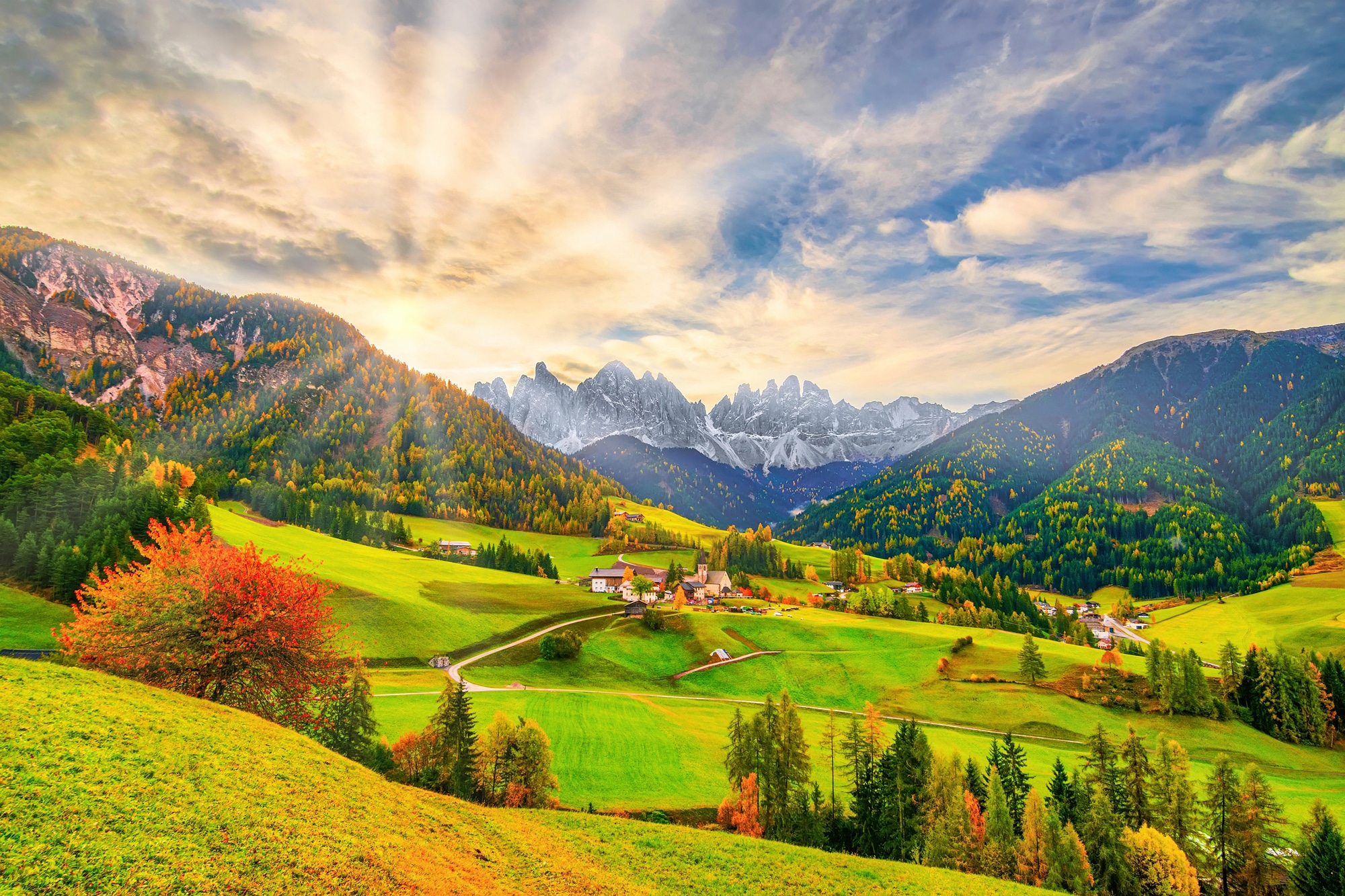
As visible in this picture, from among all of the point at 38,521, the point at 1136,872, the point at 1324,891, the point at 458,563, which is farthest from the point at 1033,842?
→ the point at 458,563

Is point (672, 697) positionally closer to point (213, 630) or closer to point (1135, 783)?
point (1135, 783)

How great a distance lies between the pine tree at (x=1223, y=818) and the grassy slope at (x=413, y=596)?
77931 mm

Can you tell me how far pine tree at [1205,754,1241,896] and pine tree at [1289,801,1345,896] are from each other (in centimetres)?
279

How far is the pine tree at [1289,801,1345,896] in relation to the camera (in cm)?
3297

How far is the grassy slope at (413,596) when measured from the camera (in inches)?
2908

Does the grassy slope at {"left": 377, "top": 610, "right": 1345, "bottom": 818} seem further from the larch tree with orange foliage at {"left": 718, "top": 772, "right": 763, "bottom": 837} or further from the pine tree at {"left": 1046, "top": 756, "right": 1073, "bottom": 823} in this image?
the pine tree at {"left": 1046, "top": 756, "right": 1073, "bottom": 823}

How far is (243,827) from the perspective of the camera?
12516mm

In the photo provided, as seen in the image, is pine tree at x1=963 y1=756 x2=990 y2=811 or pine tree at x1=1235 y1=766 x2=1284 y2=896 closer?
pine tree at x1=1235 y1=766 x2=1284 y2=896

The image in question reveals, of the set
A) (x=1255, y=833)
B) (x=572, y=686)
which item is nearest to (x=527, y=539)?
(x=572, y=686)

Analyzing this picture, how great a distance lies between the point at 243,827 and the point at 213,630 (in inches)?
679

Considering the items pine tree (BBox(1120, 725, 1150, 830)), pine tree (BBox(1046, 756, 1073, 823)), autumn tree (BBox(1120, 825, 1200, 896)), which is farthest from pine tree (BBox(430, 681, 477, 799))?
pine tree (BBox(1120, 725, 1150, 830))

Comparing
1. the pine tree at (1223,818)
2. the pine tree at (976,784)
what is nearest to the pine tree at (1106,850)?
the pine tree at (1223,818)

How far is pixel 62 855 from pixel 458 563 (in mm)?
127355

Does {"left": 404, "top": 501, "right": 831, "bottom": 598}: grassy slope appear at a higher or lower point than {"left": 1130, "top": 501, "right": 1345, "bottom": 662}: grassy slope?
higher
